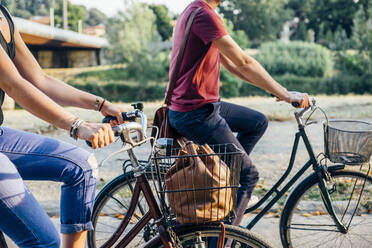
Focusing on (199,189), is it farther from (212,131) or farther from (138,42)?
(138,42)

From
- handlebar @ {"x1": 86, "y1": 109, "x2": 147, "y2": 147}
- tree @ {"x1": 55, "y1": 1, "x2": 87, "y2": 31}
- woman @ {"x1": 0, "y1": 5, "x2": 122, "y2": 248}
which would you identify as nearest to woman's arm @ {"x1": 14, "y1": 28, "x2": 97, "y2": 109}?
woman @ {"x1": 0, "y1": 5, "x2": 122, "y2": 248}

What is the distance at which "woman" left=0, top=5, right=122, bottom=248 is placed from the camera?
1.79m

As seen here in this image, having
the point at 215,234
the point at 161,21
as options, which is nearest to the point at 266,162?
the point at 215,234

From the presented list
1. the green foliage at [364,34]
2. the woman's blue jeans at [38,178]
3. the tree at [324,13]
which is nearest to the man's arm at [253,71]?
the woman's blue jeans at [38,178]

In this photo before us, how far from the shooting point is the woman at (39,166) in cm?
179

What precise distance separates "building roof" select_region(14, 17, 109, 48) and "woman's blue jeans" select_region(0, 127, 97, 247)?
13.6m

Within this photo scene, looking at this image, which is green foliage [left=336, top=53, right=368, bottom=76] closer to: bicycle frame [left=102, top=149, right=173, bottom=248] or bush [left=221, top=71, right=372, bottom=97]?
bush [left=221, top=71, right=372, bottom=97]

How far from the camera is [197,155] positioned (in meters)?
1.87

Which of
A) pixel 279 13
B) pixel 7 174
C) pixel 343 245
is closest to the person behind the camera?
pixel 7 174

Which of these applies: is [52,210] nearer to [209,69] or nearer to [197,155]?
[209,69]

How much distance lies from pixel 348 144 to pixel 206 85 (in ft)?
2.77

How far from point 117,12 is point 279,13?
15.9 metres

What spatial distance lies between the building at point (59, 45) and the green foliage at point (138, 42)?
1.27 meters

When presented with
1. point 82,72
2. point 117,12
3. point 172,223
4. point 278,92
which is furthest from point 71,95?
point 82,72
